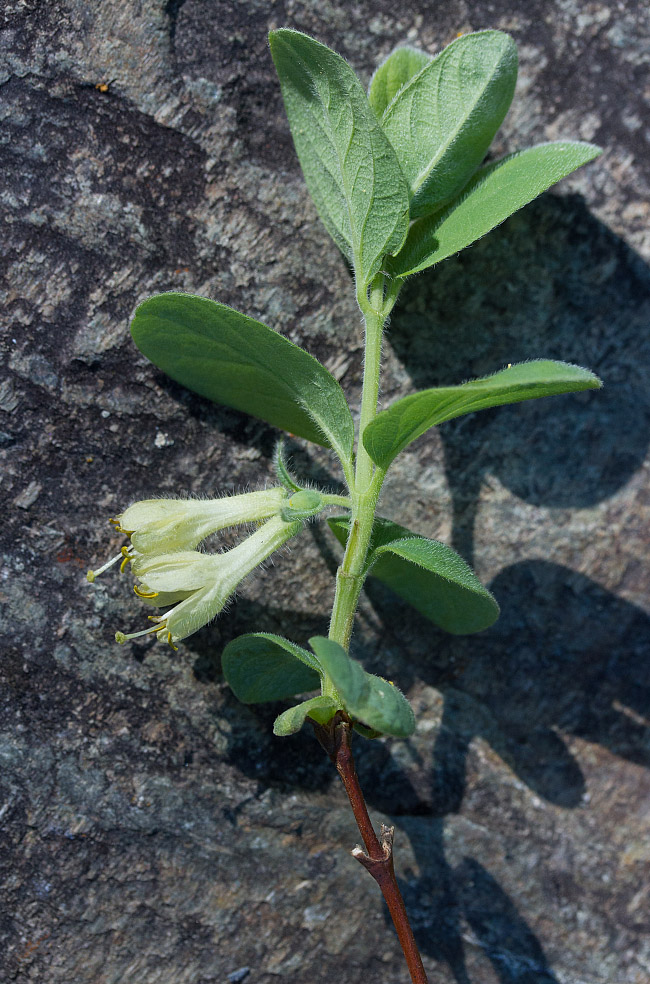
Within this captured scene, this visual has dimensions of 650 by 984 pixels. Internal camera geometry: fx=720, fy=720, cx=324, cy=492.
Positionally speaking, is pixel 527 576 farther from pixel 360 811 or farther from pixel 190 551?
pixel 190 551

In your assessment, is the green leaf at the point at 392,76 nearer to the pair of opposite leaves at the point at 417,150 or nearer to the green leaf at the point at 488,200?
the pair of opposite leaves at the point at 417,150

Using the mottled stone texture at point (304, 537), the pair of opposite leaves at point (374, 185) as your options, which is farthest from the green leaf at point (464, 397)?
the mottled stone texture at point (304, 537)

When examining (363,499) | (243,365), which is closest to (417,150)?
(243,365)

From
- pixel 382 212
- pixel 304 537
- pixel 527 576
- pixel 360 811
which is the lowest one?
pixel 360 811

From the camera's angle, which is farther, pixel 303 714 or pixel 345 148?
pixel 345 148

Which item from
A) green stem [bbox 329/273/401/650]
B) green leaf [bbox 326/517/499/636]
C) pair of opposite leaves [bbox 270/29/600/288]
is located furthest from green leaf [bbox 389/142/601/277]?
green leaf [bbox 326/517/499/636]

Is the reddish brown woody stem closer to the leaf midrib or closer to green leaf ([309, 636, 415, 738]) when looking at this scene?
green leaf ([309, 636, 415, 738])

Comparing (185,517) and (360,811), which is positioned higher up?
(185,517)

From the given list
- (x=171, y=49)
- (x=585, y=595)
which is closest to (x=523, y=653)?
(x=585, y=595)
